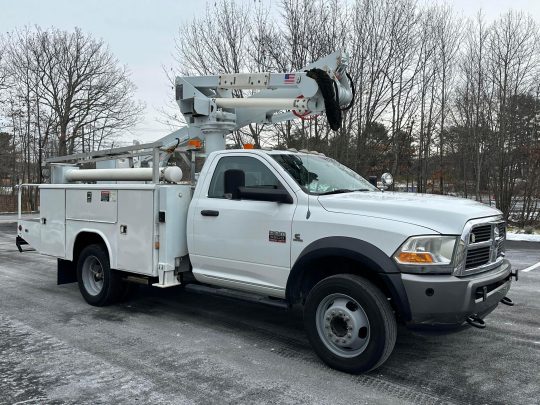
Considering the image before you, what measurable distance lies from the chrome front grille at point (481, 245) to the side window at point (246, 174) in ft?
6.19

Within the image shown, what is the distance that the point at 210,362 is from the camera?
462 centimetres

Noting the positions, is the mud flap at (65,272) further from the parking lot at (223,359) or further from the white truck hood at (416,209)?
the white truck hood at (416,209)

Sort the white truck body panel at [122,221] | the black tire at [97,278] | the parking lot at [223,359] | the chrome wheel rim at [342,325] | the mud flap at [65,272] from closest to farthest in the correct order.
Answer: the parking lot at [223,359] < the chrome wheel rim at [342,325] < the white truck body panel at [122,221] < the black tire at [97,278] < the mud flap at [65,272]

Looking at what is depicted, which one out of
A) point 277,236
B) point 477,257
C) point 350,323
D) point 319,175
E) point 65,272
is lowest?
point 65,272

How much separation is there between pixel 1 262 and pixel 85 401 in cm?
833

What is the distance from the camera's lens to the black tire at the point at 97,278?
21.6 feet

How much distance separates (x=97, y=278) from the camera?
693cm

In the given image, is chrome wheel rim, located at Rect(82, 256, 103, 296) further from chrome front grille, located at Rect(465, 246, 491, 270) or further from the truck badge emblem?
chrome front grille, located at Rect(465, 246, 491, 270)

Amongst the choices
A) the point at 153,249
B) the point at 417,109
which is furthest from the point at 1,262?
the point at 417,109

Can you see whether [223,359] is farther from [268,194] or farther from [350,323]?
[268,194]

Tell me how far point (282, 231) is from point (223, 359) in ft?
4.46

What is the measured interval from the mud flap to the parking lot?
1.91ft

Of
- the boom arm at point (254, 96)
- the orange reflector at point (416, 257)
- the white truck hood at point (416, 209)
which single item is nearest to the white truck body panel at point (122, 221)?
the boom arm at point (254, 96)

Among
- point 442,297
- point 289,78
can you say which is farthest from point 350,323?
point 289,78
